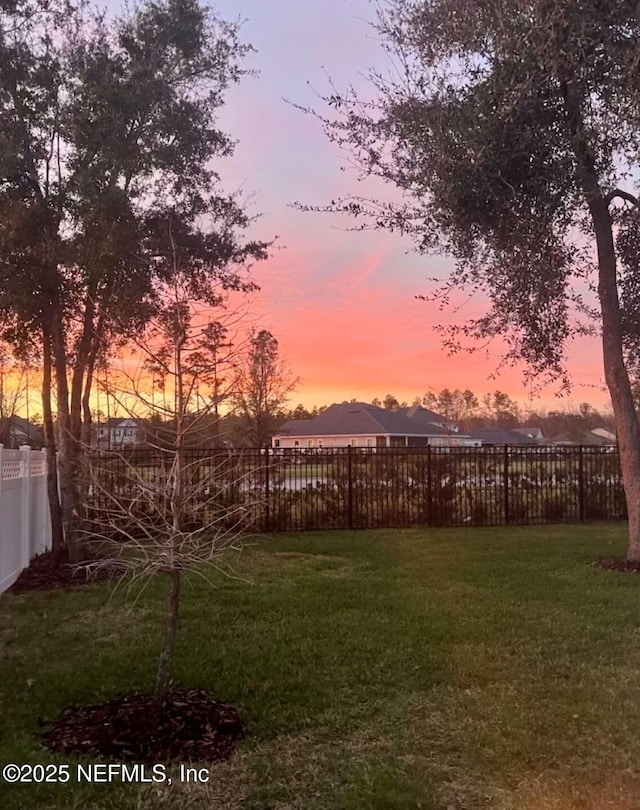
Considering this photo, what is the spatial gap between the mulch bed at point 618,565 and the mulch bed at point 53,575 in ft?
19.6

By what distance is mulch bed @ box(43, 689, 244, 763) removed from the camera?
373 centimetres

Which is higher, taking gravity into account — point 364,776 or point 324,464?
point 324,464

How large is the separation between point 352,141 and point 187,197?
2.43 metres

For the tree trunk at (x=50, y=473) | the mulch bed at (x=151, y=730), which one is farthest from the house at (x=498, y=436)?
the mulch bed at (x=151, y=730)

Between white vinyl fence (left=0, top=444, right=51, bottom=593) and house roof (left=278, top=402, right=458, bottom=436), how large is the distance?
2716 cm

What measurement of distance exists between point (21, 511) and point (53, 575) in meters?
0.87

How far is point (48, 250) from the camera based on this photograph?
8508 millimetres

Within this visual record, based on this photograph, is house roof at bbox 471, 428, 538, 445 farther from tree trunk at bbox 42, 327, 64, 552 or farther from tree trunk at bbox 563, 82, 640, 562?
tree trunk at bbox 42, 327, 64, 552

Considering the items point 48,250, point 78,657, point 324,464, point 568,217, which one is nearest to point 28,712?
point 78,657

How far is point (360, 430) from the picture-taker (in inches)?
1534

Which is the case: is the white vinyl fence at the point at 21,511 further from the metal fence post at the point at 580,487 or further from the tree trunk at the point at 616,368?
the metal fence post at the point at 580,487

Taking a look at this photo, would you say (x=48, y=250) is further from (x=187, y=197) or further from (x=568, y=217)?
(x=568, y=217)

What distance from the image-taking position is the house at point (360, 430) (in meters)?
38.8

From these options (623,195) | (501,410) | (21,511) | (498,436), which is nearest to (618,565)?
(623,195)
